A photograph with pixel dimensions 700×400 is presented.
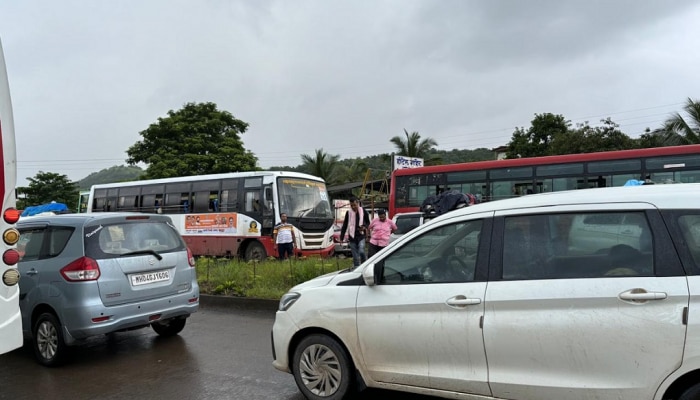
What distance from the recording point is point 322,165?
150 feet

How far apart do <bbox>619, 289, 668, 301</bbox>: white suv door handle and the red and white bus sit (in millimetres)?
12572

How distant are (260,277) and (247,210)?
6.14 m

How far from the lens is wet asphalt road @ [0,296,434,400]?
182 inches

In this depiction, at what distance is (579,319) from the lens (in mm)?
3109

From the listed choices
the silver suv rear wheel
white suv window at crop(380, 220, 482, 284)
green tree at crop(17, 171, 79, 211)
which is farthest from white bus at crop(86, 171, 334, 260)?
green tree at crop(17, 171, 79, 211)

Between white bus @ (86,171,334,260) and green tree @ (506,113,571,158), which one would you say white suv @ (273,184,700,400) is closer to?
white bus @ (86,171,334,260)

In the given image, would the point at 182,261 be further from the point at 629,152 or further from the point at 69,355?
the point at 629,152

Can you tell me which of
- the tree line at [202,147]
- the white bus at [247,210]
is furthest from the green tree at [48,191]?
the white bus at [247,210]

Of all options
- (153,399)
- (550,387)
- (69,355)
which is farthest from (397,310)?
(69,355)

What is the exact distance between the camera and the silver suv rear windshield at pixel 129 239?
5.68 m

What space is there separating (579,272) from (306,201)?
12.9m

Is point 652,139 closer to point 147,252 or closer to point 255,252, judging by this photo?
point 255,252

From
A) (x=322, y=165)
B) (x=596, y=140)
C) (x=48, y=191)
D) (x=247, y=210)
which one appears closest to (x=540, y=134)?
(x=596, y=140)

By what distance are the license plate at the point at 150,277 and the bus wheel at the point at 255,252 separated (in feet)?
29.4
